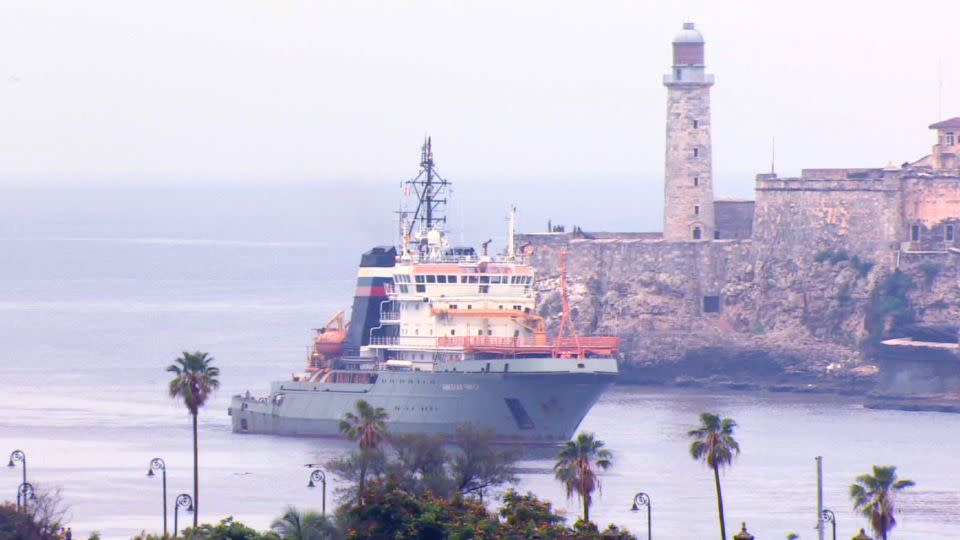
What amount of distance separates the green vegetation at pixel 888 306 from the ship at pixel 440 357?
746 inches

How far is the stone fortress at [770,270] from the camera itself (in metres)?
112

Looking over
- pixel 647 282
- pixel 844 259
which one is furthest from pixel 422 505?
pixel 647 282

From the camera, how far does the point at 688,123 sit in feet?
374

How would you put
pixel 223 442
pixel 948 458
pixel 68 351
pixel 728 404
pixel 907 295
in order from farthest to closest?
pixel 68 351 < pixel 907 295 < pixel 728 404 < pixel 223 442 < pixel 948 458

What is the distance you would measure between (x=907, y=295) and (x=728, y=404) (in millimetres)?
10902

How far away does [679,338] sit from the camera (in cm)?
11450

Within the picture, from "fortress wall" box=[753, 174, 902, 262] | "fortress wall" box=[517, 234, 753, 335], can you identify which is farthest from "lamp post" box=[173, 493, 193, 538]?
"fortress wall" box=[753, 174, 902, 262]

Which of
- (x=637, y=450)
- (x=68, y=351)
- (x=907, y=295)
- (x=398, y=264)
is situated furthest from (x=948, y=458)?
(x=68, y=351)

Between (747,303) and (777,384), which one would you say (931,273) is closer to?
(777,384)

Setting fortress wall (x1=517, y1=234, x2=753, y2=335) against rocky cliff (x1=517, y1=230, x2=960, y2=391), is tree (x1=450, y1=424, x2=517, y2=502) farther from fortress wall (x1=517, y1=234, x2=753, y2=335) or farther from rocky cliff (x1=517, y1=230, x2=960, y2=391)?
fortress wall (x1=517, y1=234, x2=753, y2=335)

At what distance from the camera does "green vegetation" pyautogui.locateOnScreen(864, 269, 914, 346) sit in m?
111

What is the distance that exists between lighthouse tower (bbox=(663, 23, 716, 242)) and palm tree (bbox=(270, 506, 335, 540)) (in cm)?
5904

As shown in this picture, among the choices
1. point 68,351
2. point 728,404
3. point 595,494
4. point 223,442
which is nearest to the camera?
point 595,494

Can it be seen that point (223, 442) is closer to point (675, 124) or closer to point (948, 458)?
point (948, 458)
